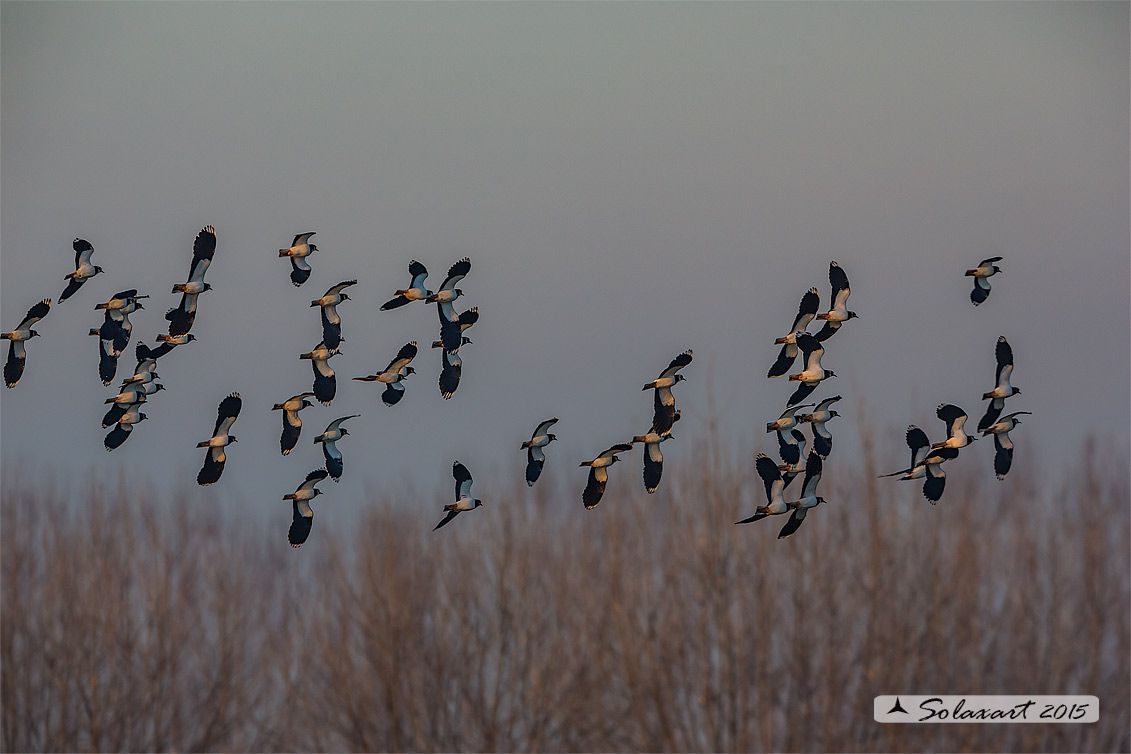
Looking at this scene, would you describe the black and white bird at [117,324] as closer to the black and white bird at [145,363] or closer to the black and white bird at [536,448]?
the black and white bird at [145,363]

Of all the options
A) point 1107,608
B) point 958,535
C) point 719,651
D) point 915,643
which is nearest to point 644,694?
point 719,651

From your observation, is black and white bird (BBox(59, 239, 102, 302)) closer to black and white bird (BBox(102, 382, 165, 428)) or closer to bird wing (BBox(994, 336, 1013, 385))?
black and white bird (BBox(102, 382, 165, 428))

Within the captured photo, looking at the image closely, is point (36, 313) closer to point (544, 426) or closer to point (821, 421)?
point (544, 426)

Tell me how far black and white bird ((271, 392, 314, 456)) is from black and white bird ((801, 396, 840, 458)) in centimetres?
268

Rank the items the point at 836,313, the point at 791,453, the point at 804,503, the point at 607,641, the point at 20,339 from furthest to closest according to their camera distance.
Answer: the point at 607,641
the point at 836,313
the point at 20,339
the point at 791,453
the point at 804,503

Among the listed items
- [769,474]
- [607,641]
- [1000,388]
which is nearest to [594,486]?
[769,474]

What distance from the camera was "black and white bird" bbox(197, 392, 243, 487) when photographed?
7.43m

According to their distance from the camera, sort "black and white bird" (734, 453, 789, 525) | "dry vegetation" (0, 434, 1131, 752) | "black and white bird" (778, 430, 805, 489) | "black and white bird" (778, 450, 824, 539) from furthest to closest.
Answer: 1. "dry vegetation" (0, 434, 1131, 752)
2. "black and white bird" (734, 453, 789, 525)
3. "black and white bird" (778, 430, 805, 489)
4. "black and white bird" (778, 450, 824, 539)

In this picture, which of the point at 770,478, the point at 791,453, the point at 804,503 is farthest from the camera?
the point at 791,453

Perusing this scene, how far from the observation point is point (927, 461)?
744 cm

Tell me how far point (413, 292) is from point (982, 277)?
10.8ft

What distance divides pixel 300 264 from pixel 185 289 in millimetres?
691

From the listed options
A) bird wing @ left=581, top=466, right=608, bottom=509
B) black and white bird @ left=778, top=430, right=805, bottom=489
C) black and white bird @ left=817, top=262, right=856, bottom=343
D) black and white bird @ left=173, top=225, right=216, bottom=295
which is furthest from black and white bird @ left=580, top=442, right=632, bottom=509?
black and white bird @ left=173, top=225, right=216, bottom=295

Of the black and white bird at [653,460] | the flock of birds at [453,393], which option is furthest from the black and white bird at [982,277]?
the black and white bird at [653,460]
